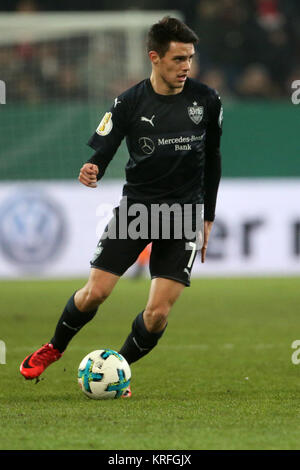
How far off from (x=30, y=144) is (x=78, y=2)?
9.46ft

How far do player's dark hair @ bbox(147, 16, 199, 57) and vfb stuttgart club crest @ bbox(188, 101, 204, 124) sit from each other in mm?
349

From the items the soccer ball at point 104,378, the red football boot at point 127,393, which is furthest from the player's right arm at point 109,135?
the red football boot at point 127,393

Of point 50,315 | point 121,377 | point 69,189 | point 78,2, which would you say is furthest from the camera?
point 78,2

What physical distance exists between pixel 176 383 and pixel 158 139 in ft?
4.86

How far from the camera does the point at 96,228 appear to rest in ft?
44.4

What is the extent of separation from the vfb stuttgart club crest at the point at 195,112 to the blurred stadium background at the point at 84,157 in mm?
7143

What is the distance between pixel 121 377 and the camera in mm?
5484

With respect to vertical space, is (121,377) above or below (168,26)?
below

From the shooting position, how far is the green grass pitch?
431cm

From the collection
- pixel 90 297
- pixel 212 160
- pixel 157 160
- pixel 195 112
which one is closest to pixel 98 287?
pixel 90 297

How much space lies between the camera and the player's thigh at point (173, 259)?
5.66 metres

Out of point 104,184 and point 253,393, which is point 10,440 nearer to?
point 253,393

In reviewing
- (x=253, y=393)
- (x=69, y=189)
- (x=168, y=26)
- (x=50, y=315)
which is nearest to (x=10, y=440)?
(x=253, y=393)

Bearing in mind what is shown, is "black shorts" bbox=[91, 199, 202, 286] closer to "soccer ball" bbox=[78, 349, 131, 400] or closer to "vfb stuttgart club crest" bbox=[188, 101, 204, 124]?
"soccer ball" bbox=[78, 349, 131, 400]
